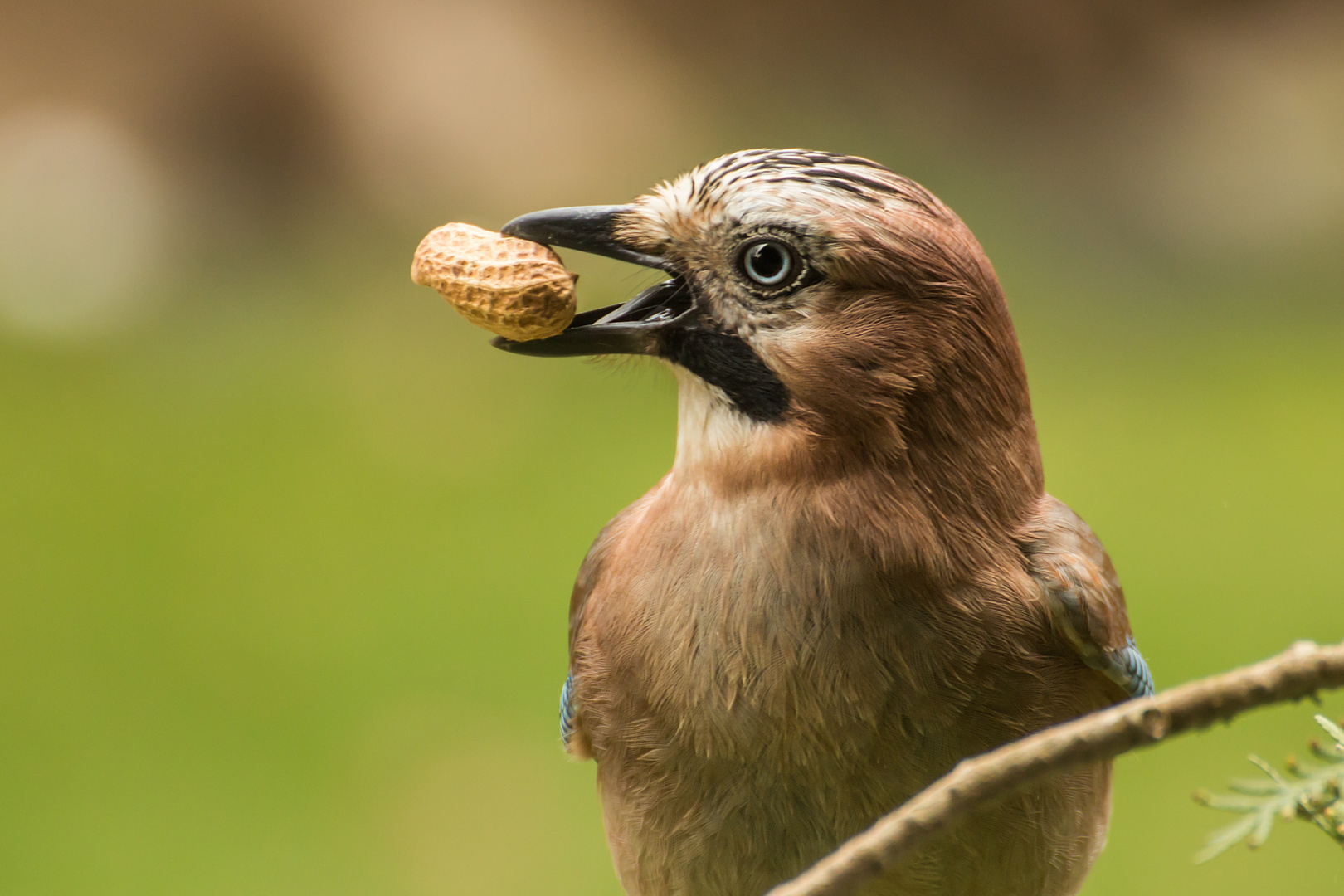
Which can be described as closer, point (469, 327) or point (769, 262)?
point (769, 262)

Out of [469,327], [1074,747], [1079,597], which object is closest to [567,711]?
[1079,597]

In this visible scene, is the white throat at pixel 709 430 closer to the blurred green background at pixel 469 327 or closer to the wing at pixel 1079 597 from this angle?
the wing at pixel 1079 597

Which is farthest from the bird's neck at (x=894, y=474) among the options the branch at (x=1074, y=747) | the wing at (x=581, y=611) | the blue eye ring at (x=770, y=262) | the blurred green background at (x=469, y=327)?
the blurred green background at (x=469, y=327)

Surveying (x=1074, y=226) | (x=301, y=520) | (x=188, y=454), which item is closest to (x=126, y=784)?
(x=301, y=520)

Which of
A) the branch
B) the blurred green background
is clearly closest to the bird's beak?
the branch

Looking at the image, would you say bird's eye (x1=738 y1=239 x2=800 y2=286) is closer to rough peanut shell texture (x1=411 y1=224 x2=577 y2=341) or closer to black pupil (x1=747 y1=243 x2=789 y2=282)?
black pupil (x1=747 y1=243 x2=789 y2=282)

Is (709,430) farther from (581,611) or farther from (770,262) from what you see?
(581,611)

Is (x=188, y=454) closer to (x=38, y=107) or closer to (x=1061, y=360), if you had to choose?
(x=38, y=107)
